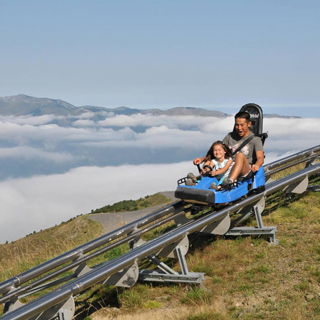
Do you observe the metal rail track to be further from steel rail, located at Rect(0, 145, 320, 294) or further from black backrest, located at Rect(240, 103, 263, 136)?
black backrest, located at Rect(240, 103, 263, 136)

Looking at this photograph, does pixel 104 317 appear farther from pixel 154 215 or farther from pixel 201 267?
pixel 154 215

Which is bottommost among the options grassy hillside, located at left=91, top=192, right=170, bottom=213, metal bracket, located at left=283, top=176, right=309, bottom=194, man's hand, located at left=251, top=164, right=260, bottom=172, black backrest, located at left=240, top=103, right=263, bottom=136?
grassy hillside, located at left=91, top=192, right=170, bottom=213

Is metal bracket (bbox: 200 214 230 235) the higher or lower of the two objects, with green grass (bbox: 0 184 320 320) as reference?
higher

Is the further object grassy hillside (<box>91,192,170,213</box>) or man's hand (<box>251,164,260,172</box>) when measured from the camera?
grassy hillside (<box>91,192,170,213</box>)

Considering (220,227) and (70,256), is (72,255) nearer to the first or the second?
(70,256)

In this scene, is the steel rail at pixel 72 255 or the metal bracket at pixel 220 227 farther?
the metal bracket at pixel 220 227

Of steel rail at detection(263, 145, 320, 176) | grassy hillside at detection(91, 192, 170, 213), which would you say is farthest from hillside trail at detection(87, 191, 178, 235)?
steel rail at detection(263, 145, 320, 176)

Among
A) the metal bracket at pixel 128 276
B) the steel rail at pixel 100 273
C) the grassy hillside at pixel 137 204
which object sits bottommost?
the grassy hillside at pixel 137 204

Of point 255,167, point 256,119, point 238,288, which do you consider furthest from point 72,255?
point 256,119

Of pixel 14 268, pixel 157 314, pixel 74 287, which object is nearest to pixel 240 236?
pixel 157 314

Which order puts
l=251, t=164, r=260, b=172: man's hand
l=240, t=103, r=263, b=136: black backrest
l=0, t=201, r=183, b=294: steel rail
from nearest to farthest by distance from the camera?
l=0, t=201, r=183, b=294: steel rail → l=251, t=164, r=260, b=172: man's hand → l=240, t=103, r=263, b=136: black backrest

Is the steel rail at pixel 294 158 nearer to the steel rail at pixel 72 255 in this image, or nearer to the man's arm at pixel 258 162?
the man's arm at pixel 258 162

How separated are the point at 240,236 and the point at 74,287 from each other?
376cm

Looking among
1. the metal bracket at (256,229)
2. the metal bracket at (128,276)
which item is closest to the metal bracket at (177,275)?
the metal bracket at (128,276)
